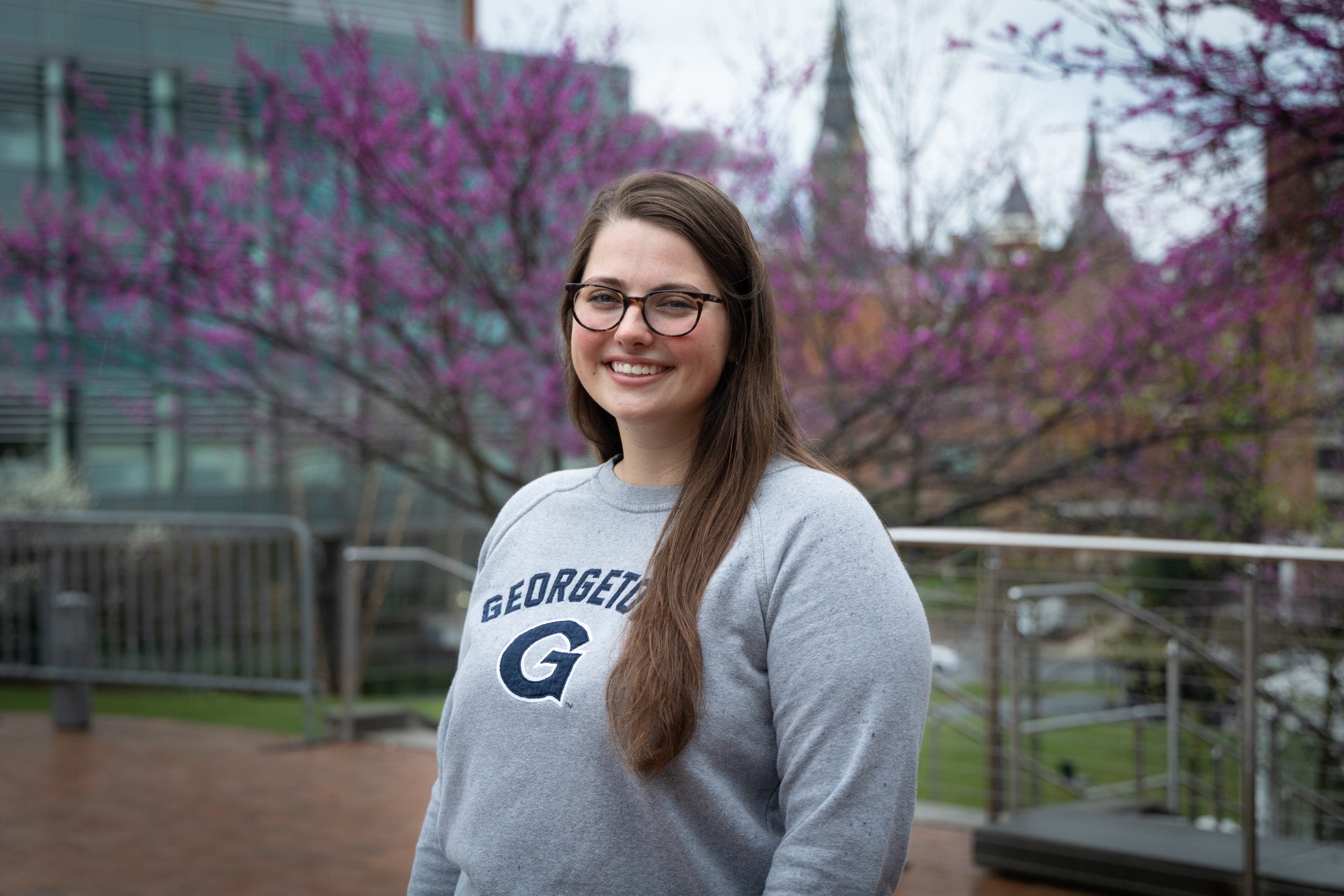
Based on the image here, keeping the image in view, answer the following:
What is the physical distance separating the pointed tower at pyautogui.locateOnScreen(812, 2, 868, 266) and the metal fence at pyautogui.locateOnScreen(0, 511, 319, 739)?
3725mm

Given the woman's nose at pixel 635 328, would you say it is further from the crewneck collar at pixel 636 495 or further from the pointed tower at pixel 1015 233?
the pointed tower at pixel 1015 233

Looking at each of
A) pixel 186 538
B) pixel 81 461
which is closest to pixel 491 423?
pixel 186 538

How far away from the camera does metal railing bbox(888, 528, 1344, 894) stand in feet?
12.0

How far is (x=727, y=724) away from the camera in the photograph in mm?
1479

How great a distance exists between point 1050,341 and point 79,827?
235 inches

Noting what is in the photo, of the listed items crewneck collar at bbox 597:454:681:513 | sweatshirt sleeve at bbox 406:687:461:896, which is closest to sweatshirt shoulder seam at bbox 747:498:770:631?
crewneck collar at bbox 597:454:681:513

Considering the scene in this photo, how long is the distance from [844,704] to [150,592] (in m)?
6.96

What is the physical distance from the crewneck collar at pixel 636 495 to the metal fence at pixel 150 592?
19.2ft

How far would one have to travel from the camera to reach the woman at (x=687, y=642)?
4.65ft

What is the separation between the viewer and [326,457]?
1182cm

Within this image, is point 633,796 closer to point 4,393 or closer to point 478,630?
point 478,630

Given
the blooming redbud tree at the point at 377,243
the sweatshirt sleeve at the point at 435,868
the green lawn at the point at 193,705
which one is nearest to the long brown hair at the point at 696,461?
the sweatshirt sleeve at the point at 435,868

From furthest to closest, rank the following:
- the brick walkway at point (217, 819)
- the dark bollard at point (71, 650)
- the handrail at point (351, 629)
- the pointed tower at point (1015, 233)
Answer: the pointed tower at point (1015, 233), the dark bollard at point (71, 650), the handrail at point (351, 629), the brick walkway at point (217, 819)

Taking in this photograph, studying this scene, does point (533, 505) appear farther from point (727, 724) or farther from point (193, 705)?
point (193, 705)
